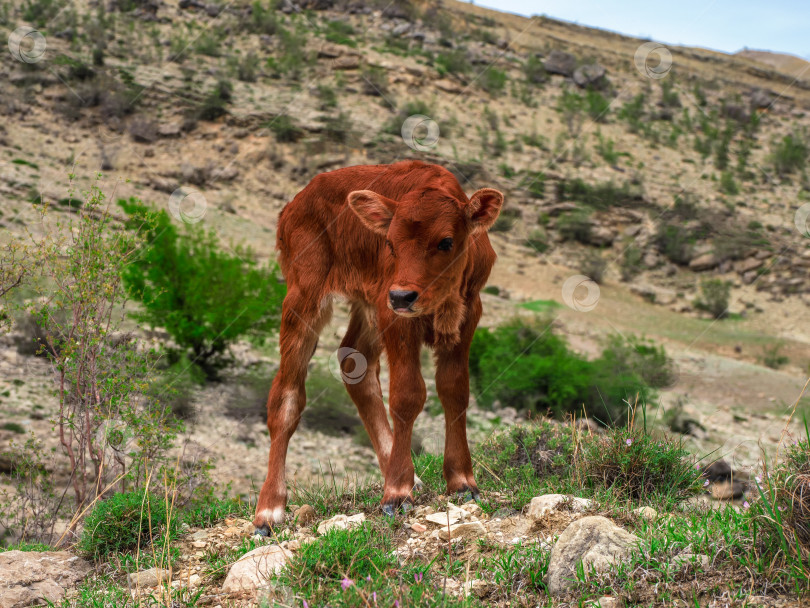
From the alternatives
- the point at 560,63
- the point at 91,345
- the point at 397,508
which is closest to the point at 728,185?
the point at 560,63

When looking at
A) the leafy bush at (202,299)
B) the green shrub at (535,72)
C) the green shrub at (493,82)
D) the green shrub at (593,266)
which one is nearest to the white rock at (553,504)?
the leafy bush at (202,299)

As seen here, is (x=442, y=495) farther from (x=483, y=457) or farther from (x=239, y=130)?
(x=239, y=130)

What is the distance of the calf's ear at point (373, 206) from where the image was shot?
525cm

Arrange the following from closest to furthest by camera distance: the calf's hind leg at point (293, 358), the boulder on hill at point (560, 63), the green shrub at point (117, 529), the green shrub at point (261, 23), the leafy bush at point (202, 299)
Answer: the green shrub at point (117, 529) < the calf's hind leg at point (293, 358) < the leafy bush at point (202, 299) < the green shrub at point (261, 23) < the boulder on hill at point (560, 63)

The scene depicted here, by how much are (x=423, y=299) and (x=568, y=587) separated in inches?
78.2

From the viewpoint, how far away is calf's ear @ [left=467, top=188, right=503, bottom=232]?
5.12 meters

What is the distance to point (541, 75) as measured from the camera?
49.9 metres

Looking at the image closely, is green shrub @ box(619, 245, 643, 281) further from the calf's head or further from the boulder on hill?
the calf's head

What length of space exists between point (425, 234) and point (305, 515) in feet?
8.14

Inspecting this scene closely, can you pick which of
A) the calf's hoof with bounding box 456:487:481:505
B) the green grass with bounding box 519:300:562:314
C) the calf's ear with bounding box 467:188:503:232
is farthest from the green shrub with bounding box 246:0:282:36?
the calf's hoof with bounding box 456:487:481:505

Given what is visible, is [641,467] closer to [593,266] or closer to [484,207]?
[484,207]

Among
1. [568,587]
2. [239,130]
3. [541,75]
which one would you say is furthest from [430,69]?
[568,587]

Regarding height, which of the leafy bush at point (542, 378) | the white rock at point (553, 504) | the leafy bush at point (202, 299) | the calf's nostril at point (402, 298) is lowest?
the leafy bush at point (542, 378)

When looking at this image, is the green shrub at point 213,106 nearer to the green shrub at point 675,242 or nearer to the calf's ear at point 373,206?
the green shrub at point 675,242
